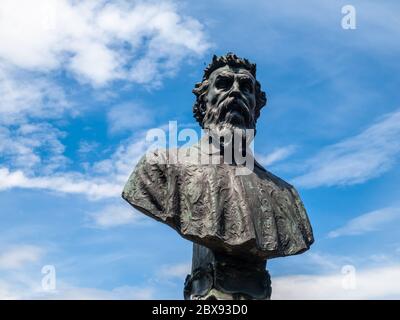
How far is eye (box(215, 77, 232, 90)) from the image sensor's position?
8703 mm

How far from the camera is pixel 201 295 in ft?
26.7

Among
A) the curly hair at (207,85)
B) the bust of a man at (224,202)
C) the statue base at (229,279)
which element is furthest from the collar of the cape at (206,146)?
the statue base at (229,279)

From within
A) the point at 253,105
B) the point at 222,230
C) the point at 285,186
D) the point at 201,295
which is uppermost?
the point at 253,105

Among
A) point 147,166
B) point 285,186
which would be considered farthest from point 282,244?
point 147,166

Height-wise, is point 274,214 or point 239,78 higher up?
point 239,78

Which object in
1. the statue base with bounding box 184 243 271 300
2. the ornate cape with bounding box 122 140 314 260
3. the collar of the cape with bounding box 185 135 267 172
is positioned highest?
the collar of the cape with bounding box 185 135 267 172

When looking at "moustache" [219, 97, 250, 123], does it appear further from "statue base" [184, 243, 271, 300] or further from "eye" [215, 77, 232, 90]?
"statue base" [184, 243, 271, 300]

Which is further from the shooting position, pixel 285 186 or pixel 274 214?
pixel 285 186

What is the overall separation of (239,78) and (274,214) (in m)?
1.52

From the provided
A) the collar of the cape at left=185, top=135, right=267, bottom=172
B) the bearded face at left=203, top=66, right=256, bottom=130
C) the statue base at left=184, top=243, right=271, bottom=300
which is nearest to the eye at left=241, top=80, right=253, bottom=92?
the bearded face at left=203, top=66, right=256, bottom=130

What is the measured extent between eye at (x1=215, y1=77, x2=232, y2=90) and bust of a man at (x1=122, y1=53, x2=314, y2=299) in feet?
0.04

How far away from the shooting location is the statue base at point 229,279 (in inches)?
316

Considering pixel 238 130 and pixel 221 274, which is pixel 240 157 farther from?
pixel 221 274

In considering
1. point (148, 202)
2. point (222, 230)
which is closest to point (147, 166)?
point (148, 202)
